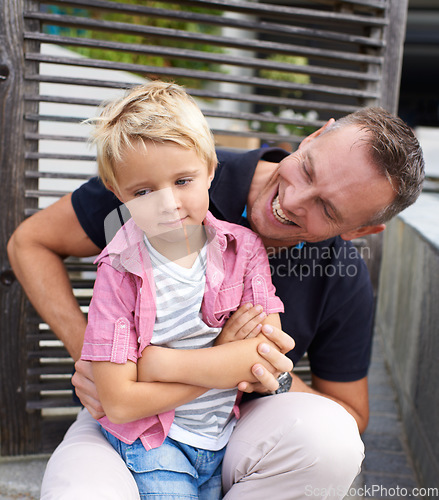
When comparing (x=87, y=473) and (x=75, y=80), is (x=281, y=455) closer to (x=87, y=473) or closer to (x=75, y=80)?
(x=87, y=473)

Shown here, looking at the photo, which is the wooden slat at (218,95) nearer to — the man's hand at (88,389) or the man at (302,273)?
the man at (302,273)

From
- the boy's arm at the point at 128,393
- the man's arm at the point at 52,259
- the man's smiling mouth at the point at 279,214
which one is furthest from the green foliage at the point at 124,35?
the boy's arm at the point at 128,393

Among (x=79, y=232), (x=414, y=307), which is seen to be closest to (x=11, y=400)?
(x=79, y=232)

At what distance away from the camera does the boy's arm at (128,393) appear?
126 centimetres

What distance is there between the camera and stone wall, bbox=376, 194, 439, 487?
2166 mm

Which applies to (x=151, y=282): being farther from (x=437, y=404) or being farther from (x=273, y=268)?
(x=437, y=404)

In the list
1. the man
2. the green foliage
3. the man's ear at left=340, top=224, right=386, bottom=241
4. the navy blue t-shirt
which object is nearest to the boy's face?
the man

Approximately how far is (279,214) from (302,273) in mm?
232

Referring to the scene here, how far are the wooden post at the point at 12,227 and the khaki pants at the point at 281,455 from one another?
797 millimetres

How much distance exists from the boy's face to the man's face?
0.43m

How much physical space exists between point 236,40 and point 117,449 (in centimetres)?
158

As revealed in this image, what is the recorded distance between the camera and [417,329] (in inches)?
102

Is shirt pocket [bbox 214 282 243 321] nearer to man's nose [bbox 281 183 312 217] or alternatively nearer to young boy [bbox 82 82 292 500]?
young boy [bbox 82 82 292 500]

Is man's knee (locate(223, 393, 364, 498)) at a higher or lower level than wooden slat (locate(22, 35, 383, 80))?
lower
